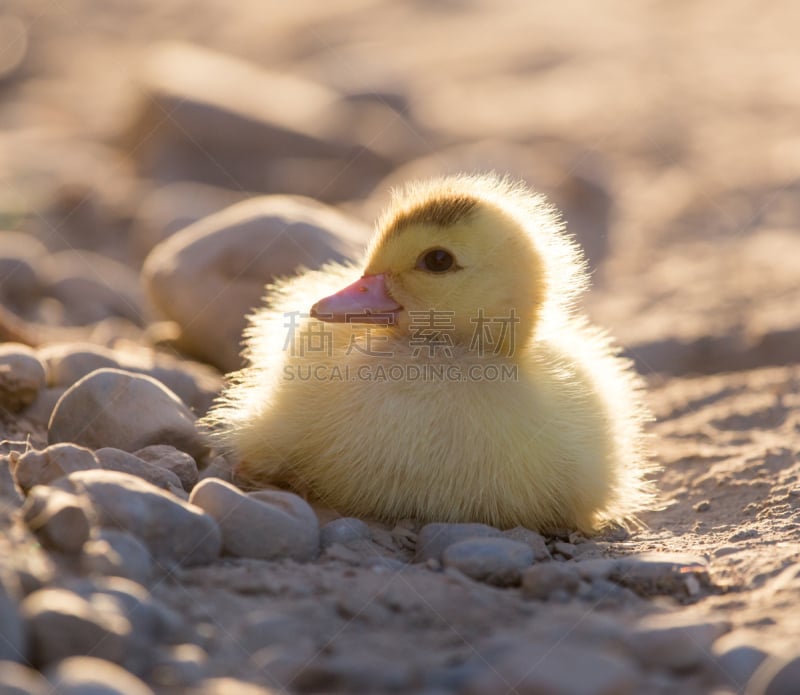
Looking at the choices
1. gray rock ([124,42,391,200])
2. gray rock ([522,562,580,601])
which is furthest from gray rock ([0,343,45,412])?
gray rock ([124,42,391,200])

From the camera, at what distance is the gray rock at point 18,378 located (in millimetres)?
4219

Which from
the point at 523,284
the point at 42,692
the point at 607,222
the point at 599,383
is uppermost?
the point at 607,222

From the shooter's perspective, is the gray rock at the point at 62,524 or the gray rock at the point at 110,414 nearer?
the gray rock at the point at 62,524

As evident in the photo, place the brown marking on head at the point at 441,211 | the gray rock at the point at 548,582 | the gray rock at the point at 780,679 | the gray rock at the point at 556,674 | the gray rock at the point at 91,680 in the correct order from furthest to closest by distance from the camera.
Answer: the brown marking on head at the point at 441,211 < the gray rock at the point at 548,582 < the gray rock at the point at 780,679 < the gray rock at the point at 556,674 < the gray rock at the point at 91,680

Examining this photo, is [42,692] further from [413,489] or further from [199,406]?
[199,406]

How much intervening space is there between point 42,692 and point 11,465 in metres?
1.28

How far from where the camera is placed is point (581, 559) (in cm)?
351

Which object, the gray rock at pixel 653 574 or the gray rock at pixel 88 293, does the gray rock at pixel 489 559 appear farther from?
the gray rock at pixel 88 293

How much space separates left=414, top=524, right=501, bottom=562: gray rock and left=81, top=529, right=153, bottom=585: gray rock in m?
0.90

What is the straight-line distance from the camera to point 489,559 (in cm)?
309

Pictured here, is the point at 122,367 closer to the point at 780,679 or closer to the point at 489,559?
the point at 489,559

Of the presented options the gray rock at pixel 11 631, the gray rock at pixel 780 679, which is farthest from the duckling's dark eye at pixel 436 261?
the gray rock at pixel 11 631

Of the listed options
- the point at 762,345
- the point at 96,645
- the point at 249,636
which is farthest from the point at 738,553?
the point at 762,345

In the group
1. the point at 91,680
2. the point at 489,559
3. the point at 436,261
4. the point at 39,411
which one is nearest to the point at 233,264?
the point at 39,411
